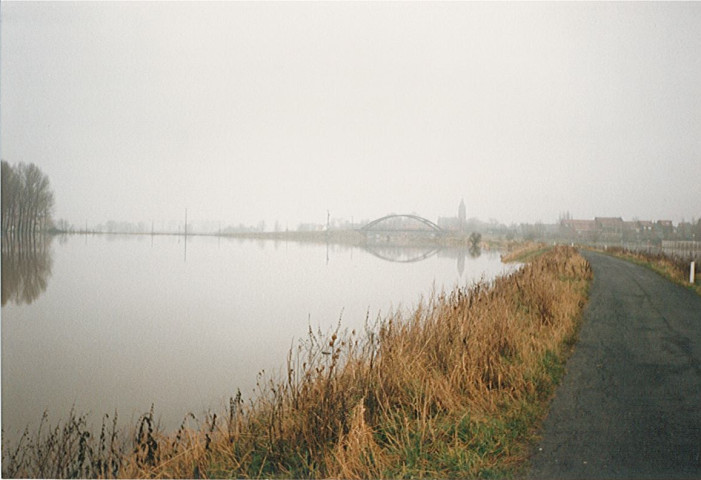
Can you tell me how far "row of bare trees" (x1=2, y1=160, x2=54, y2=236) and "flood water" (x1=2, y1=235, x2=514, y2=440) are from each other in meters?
1.49

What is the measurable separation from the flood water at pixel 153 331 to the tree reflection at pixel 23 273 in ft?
0.13

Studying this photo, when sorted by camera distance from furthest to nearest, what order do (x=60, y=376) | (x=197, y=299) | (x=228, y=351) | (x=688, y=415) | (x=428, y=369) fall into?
(x=197, y=299) < (x=228, y=351) < (x=60, y=376) < (x=428, y=369) < (x=688, y=415)

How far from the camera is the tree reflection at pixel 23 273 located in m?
8.48

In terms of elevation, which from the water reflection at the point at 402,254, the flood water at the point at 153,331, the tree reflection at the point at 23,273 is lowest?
the flood water at the point at 153,331

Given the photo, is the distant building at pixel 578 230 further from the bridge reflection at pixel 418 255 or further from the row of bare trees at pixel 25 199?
the row of bare trees at pixel 25 199

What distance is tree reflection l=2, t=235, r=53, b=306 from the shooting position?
334 inches

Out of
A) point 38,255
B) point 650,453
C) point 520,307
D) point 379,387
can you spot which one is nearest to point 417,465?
point 379,387

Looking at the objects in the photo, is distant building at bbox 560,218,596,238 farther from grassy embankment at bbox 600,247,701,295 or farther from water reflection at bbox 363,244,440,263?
water reflection at bbox 363,244,440,263

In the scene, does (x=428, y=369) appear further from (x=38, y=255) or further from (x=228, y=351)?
(x=38, y=255)

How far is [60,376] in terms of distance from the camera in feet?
15.8

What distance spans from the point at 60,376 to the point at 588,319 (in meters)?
7.33

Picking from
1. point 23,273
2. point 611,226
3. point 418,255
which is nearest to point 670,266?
point 611,226

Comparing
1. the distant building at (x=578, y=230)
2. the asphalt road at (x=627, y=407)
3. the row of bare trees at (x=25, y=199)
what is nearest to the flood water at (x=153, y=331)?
the row of bare trees at (x=25, y=199)

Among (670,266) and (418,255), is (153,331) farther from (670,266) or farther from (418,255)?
(418,255)
